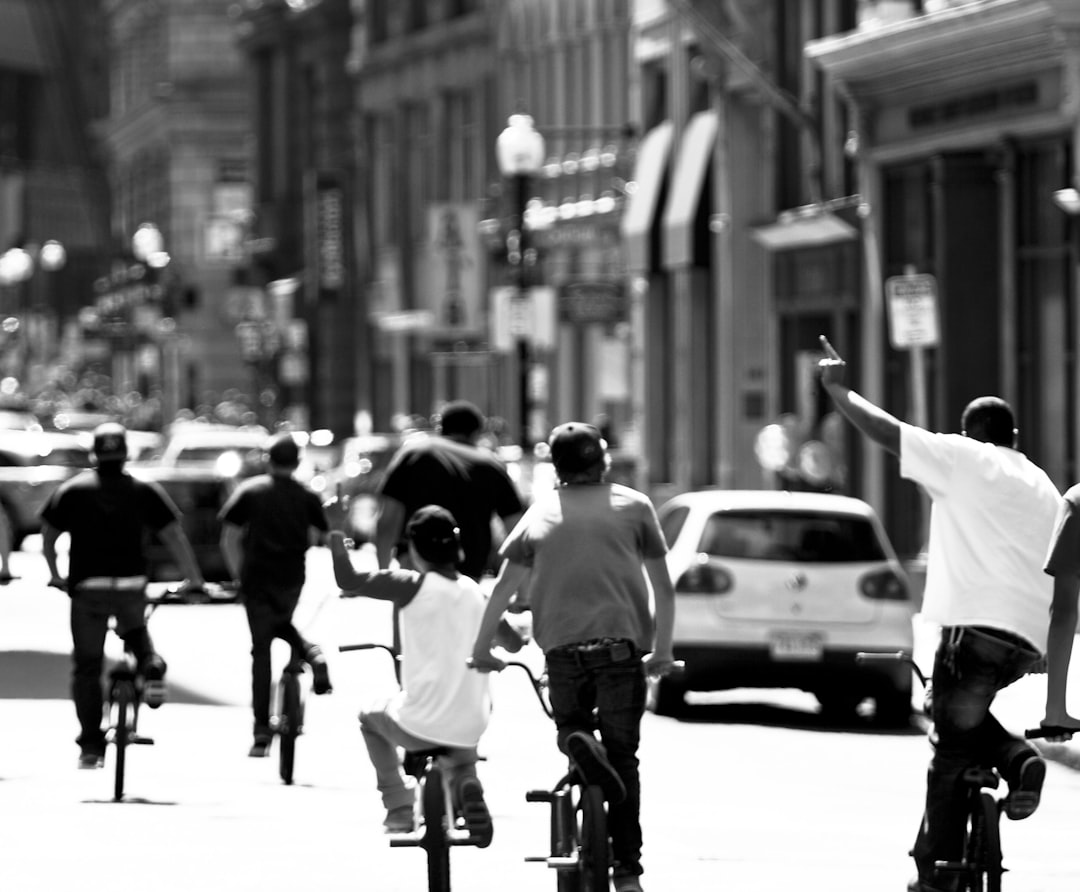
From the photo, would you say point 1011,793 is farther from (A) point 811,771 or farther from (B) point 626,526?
(A) point 811,771

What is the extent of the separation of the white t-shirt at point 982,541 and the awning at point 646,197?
32438mm

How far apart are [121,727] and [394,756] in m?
3.29

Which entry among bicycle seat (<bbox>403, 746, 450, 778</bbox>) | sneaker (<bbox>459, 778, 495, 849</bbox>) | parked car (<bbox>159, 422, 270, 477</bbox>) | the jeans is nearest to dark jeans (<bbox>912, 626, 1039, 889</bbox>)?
sneaker (<bbox>459, 778, 495, 849</bbox>)

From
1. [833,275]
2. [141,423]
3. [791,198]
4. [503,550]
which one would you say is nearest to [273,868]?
[503,550]

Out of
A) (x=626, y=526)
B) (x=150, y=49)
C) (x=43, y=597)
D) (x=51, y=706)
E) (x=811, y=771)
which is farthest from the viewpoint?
(x=150, y=49)

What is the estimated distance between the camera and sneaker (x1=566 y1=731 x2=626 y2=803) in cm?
1028

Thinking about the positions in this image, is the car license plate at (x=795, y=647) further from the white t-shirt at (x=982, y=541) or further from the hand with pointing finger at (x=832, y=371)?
the hand with pointing finger at (x=832, y=371)

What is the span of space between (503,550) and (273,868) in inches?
85.5

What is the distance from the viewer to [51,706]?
2006cm

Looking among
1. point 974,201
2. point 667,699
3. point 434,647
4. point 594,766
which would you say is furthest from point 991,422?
point 974,201

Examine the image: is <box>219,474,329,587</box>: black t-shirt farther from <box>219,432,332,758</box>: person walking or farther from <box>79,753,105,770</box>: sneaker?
<box>79,753,105,770</box>: sneaker

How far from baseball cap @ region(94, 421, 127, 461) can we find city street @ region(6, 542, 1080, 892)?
1.28 m

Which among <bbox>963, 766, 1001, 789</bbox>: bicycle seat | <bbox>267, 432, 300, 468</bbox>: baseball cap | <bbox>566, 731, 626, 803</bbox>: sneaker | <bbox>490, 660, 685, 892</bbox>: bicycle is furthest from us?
<bbox>267, 432, 300, 468</bbox>: baseball cap

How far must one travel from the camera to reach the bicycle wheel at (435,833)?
10.5m
